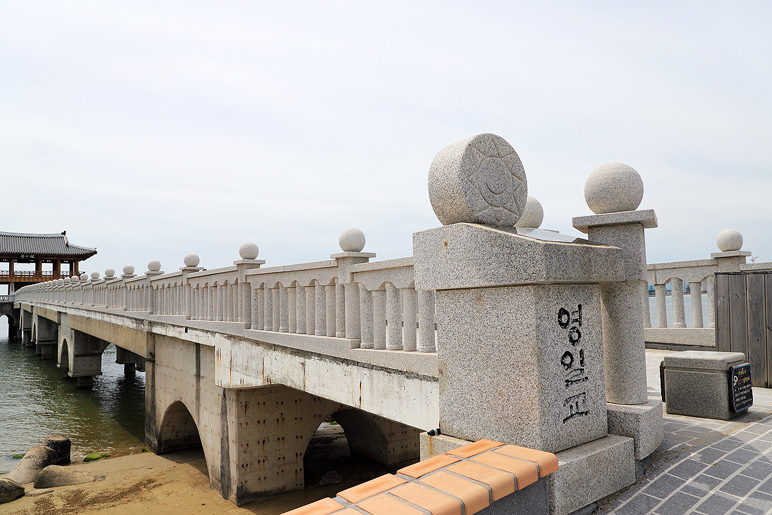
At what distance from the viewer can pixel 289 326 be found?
7594mm

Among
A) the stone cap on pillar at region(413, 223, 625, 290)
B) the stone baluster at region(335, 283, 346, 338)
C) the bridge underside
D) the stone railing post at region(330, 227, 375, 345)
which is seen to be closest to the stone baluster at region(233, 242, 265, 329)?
the bridge underside

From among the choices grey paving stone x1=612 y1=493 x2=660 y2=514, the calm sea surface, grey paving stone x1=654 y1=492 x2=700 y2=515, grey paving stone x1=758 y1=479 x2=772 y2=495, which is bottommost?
the calm sea surface

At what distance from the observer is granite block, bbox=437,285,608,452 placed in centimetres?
290

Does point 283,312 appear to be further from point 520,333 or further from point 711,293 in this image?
point 711,293

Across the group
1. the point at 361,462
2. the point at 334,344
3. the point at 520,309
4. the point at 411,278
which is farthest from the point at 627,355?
the point at 361,462

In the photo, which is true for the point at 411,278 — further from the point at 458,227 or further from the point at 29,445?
the point at 29,445

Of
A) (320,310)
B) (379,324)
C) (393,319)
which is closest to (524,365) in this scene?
(393,319)

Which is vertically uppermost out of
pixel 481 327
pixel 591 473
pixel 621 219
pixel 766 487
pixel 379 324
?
pixel 621 219

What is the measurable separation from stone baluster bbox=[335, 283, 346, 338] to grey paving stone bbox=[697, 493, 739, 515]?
4245 millimetres

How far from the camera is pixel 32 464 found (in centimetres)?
1366

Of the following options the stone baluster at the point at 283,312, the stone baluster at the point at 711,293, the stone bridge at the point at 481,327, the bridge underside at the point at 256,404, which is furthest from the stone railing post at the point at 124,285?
the stone baluster at the point at 711,293

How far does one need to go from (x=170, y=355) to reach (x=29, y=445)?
817 centimetres

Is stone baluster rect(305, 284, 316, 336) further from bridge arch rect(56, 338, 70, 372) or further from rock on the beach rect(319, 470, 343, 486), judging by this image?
bridge arch rect(56, 338, 70, 372)

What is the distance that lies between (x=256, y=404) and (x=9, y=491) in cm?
712
